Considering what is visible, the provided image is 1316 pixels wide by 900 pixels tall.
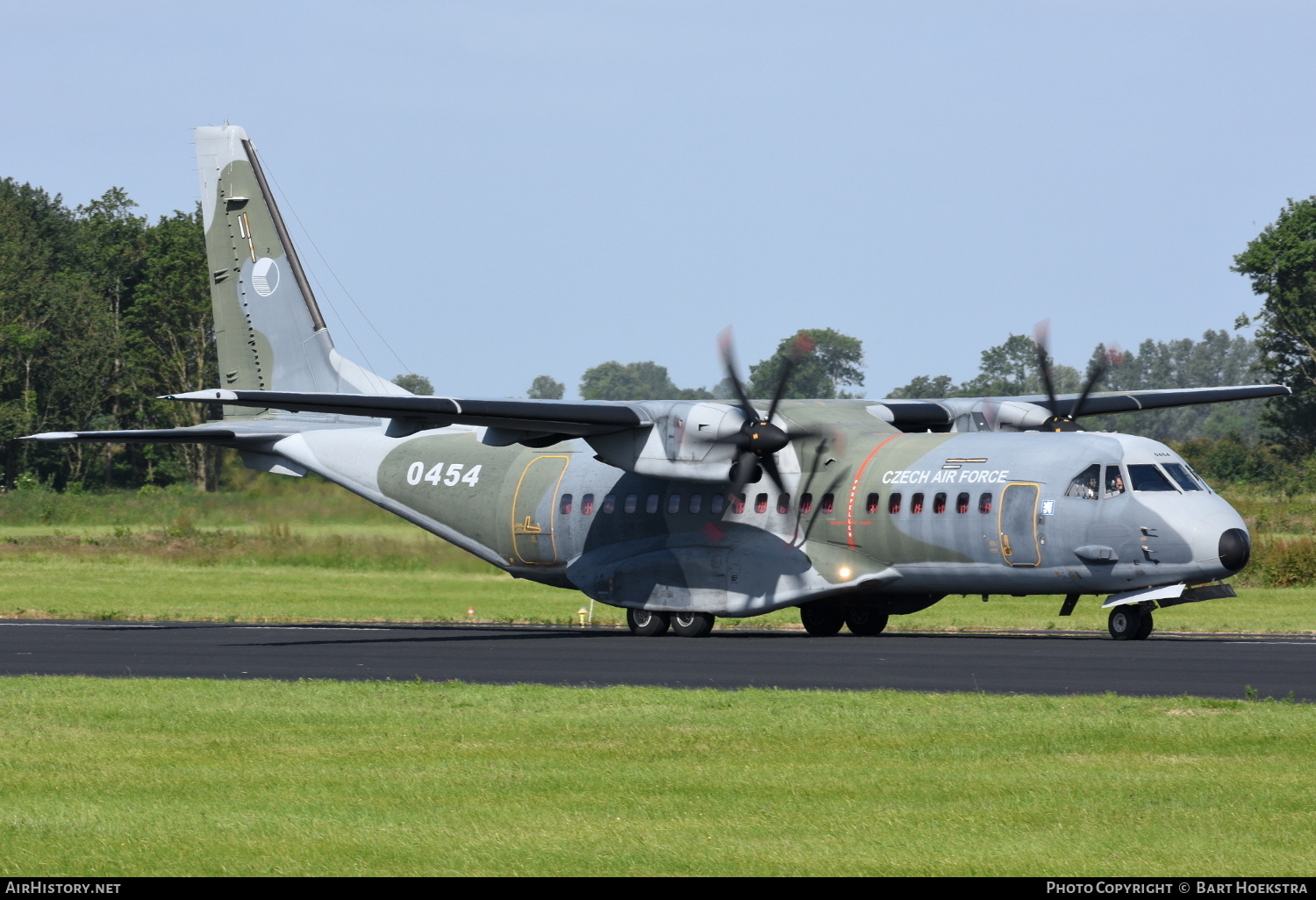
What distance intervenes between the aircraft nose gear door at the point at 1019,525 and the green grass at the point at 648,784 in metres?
8.63

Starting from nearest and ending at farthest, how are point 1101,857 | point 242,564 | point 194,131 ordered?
point 1101,857
point 194,131
point 242,564

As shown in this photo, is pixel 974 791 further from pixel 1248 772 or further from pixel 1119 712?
pixel 1119 712

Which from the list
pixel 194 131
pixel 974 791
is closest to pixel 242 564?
pixel 194 131

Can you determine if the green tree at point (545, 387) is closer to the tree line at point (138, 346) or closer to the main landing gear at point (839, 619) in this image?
the tree line at point (138, 346)

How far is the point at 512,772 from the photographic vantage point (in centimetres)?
1234

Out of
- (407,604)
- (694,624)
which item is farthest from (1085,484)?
(407,604)

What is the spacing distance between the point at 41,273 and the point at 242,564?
2096 inches

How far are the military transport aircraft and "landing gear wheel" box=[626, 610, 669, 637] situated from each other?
0.04 meters

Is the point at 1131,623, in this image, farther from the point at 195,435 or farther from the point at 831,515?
the point at 195,435

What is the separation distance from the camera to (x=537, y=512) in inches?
1198

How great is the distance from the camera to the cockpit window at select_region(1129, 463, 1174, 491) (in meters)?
24.6

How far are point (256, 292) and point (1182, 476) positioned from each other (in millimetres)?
18623

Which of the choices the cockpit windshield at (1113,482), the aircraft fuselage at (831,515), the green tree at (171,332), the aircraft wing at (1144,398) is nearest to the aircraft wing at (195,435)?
the aircraft fuselage at (831,515)

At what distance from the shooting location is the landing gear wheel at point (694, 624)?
1120 inches
